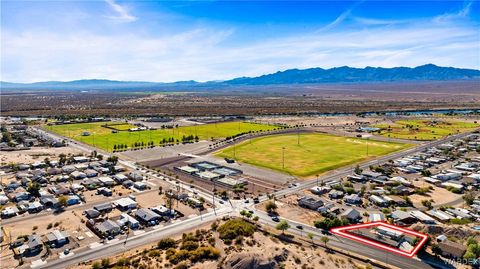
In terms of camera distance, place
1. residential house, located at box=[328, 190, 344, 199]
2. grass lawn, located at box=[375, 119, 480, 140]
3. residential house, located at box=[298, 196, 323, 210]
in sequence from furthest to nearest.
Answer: grass lawn, located at box=[375, 119, 480, 140] < residential house, located at box=[328, 190, 344, 199] < residential house, located at box=[298, 196, 323, 210]

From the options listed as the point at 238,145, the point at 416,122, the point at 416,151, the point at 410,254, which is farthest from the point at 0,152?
the point at 416,122

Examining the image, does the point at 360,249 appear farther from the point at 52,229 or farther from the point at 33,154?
the point at 33,154

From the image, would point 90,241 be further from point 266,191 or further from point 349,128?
point 349,128

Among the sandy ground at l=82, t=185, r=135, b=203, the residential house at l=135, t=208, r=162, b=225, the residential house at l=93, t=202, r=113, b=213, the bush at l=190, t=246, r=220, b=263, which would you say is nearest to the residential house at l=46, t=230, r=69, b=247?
the residential house at l=93, t=202, r=113, b=213

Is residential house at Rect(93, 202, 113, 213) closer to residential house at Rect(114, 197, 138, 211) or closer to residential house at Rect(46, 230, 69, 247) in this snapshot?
residential house at Rect(114, 197, 138, 211)

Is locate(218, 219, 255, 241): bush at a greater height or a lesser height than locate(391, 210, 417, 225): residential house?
greater

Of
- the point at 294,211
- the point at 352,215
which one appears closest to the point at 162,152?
the point at 294,211

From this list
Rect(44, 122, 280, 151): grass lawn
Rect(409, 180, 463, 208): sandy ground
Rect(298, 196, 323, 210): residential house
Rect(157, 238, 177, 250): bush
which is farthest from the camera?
Rect(44, 122, 280, 151): grass lawn

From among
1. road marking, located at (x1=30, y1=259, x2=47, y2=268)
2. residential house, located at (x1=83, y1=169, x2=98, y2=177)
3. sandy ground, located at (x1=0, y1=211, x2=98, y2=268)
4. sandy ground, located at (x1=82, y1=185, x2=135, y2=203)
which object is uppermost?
road marking, located at (x1=30, y1=259, x2=47, y2=268)
